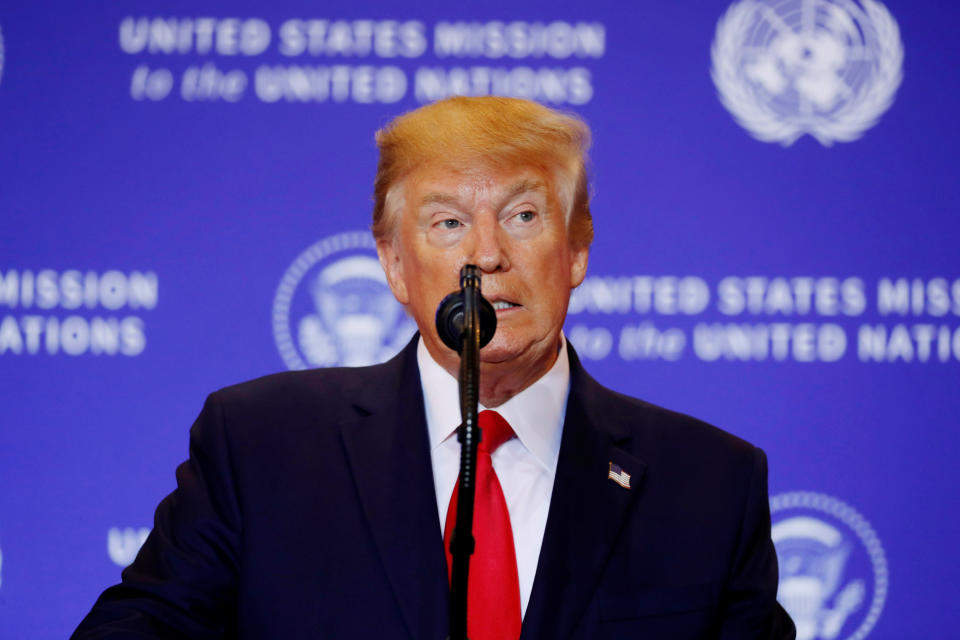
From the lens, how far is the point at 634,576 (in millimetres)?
1647

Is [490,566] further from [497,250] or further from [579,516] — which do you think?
[497,250]

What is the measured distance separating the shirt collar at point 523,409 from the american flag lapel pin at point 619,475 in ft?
0.31

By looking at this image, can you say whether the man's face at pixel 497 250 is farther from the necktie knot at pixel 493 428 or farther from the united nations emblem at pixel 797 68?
the united nations emblem at pixel 797 68

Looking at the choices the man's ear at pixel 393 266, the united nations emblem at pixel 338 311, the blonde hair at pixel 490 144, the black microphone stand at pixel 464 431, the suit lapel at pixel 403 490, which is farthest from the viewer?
the united nations emblem at pixel 338 311

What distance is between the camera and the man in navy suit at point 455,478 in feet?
5.17

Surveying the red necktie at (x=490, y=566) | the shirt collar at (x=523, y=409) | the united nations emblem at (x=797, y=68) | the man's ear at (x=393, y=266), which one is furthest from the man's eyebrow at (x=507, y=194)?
the united nations emblem at (x=797, y=68)

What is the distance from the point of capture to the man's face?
1710 millimetres

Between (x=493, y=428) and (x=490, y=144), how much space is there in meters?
0.48

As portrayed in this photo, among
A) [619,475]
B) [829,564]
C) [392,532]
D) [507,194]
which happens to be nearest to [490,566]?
[392,532]

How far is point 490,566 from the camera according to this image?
1.59 meters

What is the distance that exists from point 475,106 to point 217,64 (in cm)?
107

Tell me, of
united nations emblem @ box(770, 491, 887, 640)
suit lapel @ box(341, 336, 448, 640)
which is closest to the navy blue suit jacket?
suit lapel @ box(341, 336, 448, 640)

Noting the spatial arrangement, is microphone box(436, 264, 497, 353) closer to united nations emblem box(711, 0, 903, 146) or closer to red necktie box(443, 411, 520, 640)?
red necktie box(443, 411, 520, 640)

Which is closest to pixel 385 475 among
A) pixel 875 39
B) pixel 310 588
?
pixel 310 588
